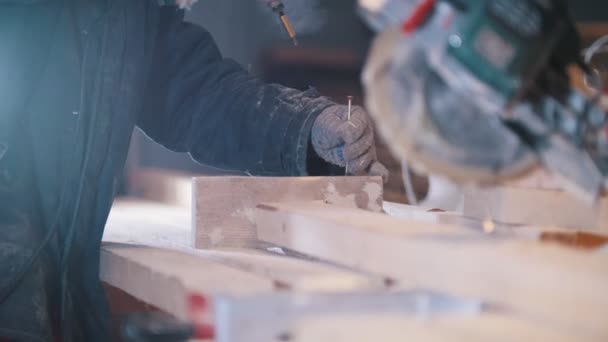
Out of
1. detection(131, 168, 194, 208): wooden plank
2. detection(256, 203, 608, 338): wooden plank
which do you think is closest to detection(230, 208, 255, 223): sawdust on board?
detection(256, 203, 608, 338): wooden plank

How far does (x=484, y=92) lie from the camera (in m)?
1.12

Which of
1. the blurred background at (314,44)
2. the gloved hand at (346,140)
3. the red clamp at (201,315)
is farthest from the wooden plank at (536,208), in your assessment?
the blurred background at (314,44)

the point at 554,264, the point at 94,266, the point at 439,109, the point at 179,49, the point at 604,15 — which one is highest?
the point at 604,15

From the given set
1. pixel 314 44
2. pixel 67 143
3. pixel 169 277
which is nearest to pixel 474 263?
pixel 169 277

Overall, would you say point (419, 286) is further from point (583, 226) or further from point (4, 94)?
point (4, 94)

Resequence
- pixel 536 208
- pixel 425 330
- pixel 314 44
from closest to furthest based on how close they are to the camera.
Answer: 1. pixel 425 330
2. pixel 536 208
3. pixel 314 44

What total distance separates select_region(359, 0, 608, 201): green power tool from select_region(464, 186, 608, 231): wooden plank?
0.33 m

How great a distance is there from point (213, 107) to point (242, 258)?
64 centimetres

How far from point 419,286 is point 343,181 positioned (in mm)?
674

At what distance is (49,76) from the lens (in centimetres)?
183

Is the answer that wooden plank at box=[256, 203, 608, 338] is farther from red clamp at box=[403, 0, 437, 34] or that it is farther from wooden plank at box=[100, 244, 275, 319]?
red clamp at box=[403, 0, 437, 34]

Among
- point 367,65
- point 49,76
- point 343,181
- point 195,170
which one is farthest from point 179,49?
point 195,170

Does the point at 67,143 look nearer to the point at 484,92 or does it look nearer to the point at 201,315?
the point at 201,315

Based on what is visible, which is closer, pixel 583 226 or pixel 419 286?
pixel 419 286
